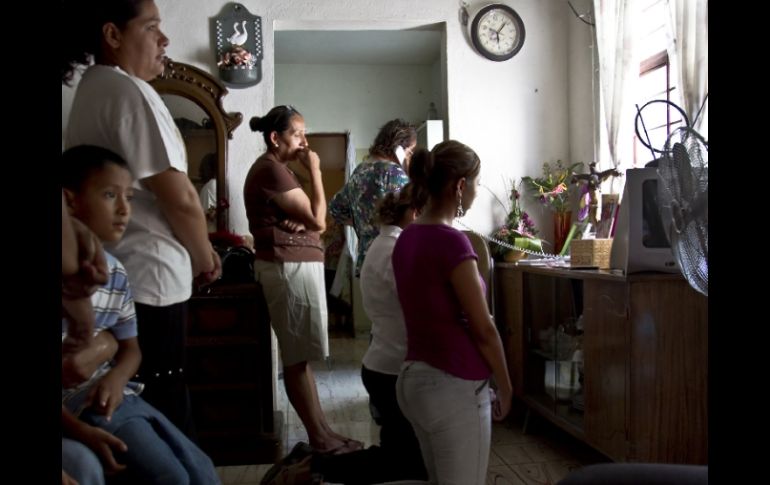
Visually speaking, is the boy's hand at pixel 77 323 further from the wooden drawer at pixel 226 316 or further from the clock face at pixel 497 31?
the clock face at pixel 497 31

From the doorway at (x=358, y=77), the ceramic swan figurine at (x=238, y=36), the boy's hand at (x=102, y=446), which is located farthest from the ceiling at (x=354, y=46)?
the boy's hand at (x=102, y=446)

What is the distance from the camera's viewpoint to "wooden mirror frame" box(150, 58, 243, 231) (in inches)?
15.0

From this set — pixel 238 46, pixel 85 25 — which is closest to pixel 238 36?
pixel 238 46

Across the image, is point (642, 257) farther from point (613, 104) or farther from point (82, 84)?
point (82, 84)

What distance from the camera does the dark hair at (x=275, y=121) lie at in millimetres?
414

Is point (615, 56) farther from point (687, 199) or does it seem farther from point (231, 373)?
point (231, 373)

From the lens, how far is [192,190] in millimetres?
Answer: 316

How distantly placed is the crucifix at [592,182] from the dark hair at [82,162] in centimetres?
64

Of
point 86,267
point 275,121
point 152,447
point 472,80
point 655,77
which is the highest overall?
point 655,77

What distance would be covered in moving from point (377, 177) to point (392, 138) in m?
0.05

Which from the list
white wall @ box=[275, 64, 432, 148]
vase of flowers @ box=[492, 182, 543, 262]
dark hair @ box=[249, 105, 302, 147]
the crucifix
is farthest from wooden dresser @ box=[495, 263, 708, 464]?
dark hair @ box=[249, 105, 302, 147]

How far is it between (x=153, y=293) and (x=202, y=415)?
127 millimetres

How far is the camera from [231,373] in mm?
400

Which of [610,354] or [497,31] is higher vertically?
[497,31]
